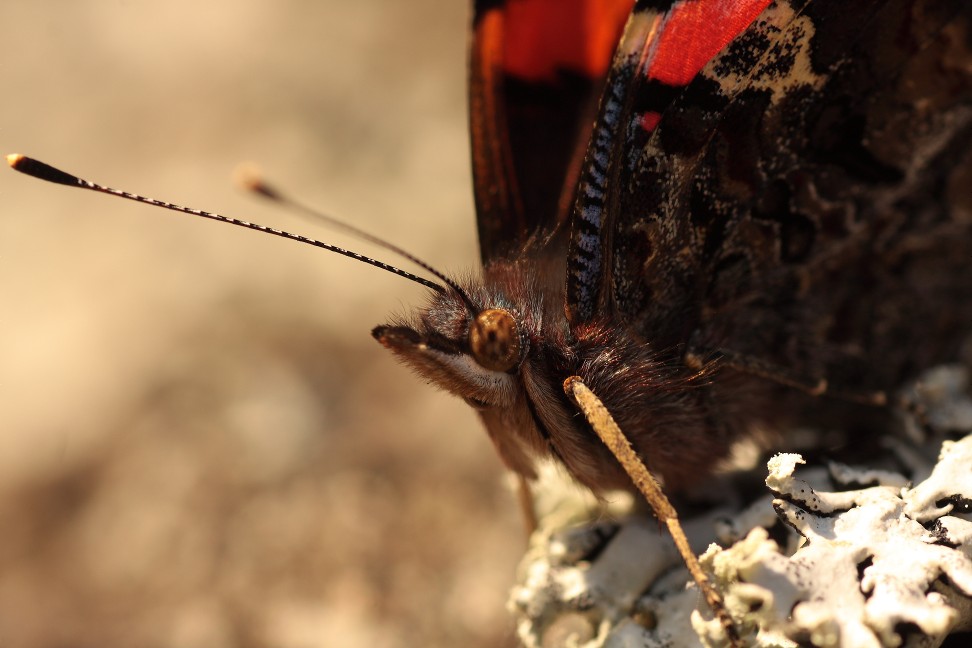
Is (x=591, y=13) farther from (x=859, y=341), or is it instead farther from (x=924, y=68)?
(x=859, y=341)

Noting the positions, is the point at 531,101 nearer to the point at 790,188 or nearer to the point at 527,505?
the point at 790,188

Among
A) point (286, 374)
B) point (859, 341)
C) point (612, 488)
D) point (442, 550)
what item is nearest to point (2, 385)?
point (286, 374)

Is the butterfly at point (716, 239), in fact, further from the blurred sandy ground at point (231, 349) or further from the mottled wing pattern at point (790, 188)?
the blurred sandy ground at point (231, 349)

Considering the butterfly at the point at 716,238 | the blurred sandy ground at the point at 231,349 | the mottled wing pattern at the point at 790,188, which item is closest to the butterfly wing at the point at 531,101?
the butterfly at the point at 716,238

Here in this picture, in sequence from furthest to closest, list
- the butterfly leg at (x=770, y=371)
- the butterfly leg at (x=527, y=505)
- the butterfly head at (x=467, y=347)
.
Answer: the butterfly leg at (x=527, y=505), the butterfly leg at (x=770, y=371), the butterfly head at (x=467, y=347)

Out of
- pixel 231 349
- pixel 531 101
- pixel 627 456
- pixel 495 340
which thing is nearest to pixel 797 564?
pixel 627 456

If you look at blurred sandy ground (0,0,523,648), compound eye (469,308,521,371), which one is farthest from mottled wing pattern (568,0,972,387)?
blurred sandy ground (0,0,523,648)
